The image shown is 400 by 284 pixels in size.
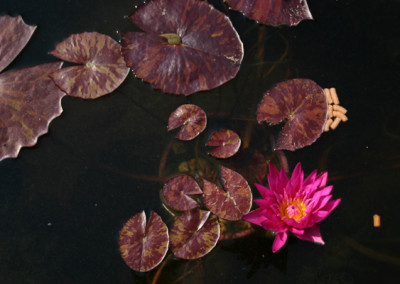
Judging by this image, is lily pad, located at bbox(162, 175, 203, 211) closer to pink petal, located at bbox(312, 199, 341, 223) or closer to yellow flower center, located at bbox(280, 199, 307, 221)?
yellow flower center, located at bbox(280, 199, 307, 221)

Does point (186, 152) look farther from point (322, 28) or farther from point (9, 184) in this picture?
point (322, 28)

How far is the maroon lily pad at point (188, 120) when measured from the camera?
198 cm

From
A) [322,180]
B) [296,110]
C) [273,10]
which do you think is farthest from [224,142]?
[273,10]

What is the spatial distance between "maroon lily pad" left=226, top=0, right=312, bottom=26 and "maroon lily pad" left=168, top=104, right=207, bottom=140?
0.59 meters

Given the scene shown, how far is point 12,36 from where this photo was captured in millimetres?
2045

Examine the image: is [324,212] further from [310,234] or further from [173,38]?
[173,38]

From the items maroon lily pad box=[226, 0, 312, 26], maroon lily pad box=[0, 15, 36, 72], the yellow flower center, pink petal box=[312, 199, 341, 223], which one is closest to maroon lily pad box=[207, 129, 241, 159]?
the yellow flower center

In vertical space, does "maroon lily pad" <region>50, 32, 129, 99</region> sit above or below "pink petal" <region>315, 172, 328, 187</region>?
above

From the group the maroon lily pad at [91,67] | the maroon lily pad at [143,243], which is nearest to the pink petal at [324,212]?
the maroon lily pad at [143,243]

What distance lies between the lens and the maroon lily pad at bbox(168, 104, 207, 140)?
1976 millimetres

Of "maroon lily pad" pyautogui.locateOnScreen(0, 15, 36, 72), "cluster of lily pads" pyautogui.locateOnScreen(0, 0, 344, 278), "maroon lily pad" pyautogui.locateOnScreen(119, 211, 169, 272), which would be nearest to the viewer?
"maroon lily pad" pyautogui.locateOnScreen(119, 211, 169, 272)

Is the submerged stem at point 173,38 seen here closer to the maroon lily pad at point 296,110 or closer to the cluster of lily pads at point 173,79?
the cluster of lily pads at point 173,79

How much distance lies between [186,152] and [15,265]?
94 centimetres

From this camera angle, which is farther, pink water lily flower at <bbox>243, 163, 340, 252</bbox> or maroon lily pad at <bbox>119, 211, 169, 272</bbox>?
maroon lily pad at <bbox>119, 211, 169, 272</bbox>
